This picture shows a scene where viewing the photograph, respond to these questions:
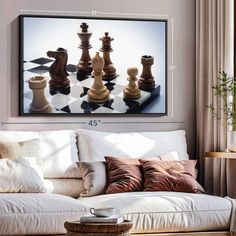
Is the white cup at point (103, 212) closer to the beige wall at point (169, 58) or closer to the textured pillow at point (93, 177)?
the textured pillow at point (93, 177)

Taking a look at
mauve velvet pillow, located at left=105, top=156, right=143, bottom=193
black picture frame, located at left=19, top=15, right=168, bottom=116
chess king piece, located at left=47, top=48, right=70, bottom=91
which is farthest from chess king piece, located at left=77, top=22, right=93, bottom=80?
mauve velvet pillow, located at left=105, top=156, right=143, bottom=193

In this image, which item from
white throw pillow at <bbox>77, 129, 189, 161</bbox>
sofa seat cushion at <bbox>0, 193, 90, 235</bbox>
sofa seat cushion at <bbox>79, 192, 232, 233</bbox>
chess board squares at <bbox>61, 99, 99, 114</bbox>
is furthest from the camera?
chess board squares at <bbox>61, 99, 99, 114</bbox>

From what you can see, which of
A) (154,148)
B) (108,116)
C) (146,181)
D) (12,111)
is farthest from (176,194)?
(12,111)

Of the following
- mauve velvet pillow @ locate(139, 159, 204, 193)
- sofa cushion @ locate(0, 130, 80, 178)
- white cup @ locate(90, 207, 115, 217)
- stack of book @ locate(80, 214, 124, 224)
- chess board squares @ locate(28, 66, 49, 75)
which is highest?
chess board squares @ locate(28, 66, 49, 75)

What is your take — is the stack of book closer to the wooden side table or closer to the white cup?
the white cup

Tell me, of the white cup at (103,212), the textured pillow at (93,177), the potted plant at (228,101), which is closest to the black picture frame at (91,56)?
the potted plant at (228,101)

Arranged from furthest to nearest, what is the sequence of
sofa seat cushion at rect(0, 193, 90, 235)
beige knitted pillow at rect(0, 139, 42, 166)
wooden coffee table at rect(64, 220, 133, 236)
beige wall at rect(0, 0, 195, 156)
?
beige wall at rect(0, 0, 195, 156)
beige knitted pillow at rect(0, 139, 42, 166)
sofa seat cushion at rect(0, 193, 90, 235)
wooden coffee table at rect(64, 220, 133, 236)

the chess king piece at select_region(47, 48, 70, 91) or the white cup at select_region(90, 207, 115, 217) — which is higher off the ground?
the chess king piece at select_region(47, 48, 70, 91)
